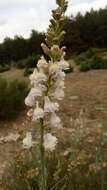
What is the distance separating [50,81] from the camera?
2111 mm

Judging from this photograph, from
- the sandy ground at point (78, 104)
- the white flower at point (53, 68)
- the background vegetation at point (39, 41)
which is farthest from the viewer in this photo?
the background vegetation at point (39, 41)

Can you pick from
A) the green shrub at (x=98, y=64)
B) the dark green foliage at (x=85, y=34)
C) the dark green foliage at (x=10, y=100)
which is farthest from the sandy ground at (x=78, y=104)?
the dark green foliage at (x=85, y=34)

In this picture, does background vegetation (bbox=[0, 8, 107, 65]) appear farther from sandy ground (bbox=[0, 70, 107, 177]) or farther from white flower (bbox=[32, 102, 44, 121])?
white flower (bbox=[32, 102, 44, 121])

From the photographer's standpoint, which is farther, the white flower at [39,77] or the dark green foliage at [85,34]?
the dark green foliage at [85,34]

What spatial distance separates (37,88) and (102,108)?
17.3 feet

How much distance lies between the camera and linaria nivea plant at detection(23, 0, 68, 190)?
2.06 meters

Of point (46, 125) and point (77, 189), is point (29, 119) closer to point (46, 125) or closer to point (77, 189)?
point (46, 125)

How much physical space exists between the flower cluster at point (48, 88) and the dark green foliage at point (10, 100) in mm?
4907

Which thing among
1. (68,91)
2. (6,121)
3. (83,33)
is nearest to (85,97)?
(68,91)

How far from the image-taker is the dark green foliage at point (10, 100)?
23.1 ft

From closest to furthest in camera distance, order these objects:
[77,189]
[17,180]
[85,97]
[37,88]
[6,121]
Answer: [37,88] < [77,189] < [17,180] < [6,121] < [85,97]

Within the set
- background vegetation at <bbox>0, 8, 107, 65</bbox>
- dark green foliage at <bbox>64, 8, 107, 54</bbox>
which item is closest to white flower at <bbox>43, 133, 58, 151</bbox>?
dark green foliage at <bbox>64, 8, 107, 54</bbox>

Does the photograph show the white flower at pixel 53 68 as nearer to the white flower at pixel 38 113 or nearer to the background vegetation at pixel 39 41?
the white flower at pixel 38 113

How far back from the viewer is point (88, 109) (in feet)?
24.0
